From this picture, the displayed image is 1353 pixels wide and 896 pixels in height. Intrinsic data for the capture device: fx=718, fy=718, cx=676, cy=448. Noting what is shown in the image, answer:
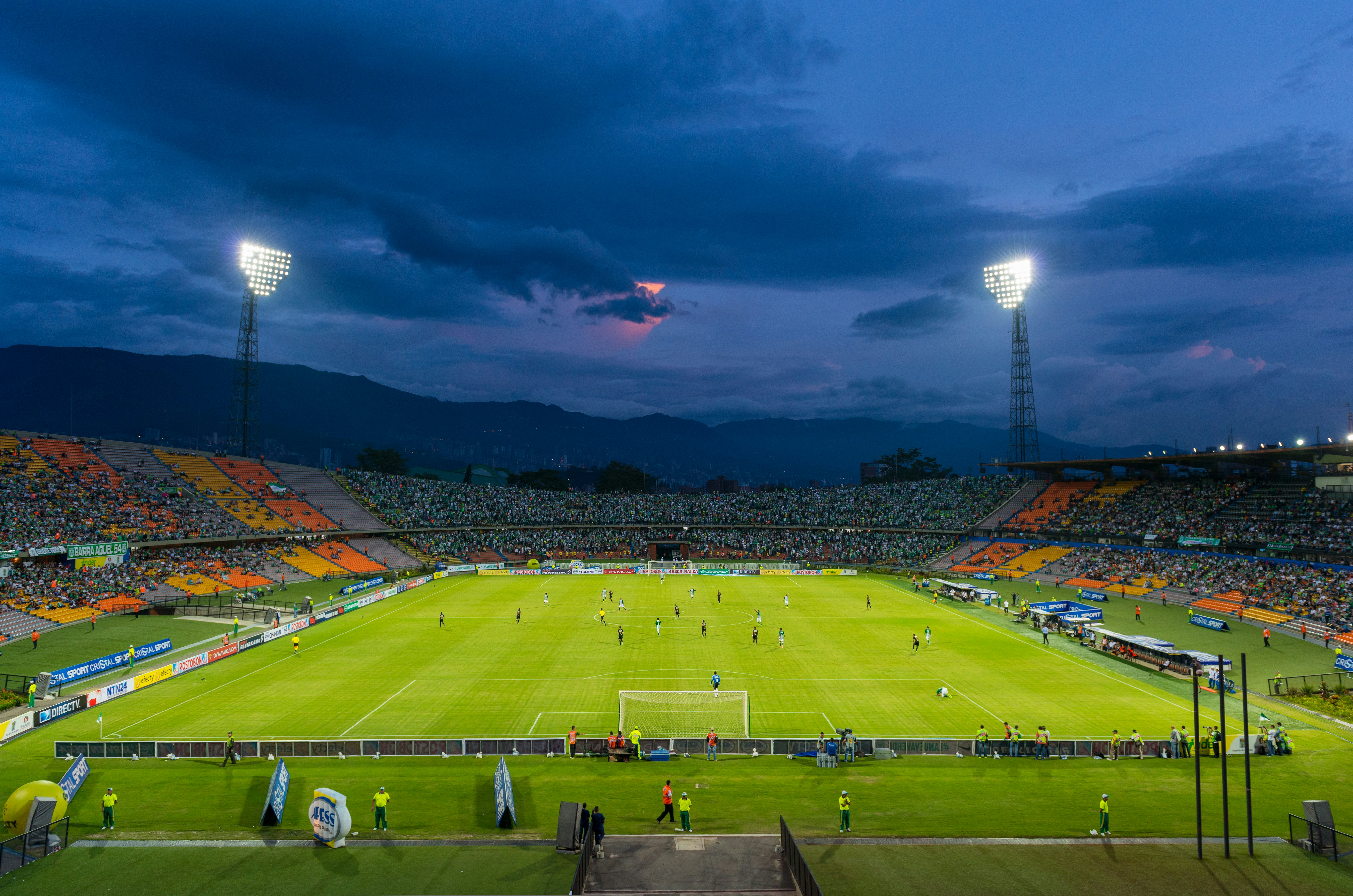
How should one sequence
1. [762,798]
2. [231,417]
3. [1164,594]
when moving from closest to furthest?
[762,798] → [1164,594] → [231,417]

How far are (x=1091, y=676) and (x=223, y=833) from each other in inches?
1483

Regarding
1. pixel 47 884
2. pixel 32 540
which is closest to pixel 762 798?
pixel 47 884

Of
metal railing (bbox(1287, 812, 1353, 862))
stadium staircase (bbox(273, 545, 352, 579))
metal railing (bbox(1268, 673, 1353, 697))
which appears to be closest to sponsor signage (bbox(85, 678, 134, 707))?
stadium staircase (bbox(273, 545, 352, 579))

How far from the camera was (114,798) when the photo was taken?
20.2m

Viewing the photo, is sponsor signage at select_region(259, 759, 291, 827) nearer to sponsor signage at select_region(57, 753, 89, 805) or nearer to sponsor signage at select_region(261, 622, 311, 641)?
sponsor signage at select_region(57, 753, 89, 805)

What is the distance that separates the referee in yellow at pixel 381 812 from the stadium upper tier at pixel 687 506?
72970mm

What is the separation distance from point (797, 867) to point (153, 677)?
33.9 meters

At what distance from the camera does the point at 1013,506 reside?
8894cm

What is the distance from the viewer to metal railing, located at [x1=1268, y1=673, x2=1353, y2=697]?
33.1m

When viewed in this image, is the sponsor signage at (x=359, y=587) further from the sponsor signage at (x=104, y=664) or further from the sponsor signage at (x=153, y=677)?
the sponsor signage at (x=153, y=677)

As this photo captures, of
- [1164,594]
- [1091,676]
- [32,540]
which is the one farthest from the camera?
[1164,594]

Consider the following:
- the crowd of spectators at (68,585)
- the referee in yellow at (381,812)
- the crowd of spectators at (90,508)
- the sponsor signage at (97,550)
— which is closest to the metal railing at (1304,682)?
the referee in yellow at (381,812)

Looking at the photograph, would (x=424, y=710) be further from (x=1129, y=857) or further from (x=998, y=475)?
(x=998, y=475)

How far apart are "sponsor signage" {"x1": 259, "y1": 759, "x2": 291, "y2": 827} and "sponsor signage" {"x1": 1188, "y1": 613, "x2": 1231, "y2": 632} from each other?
51385 mm
